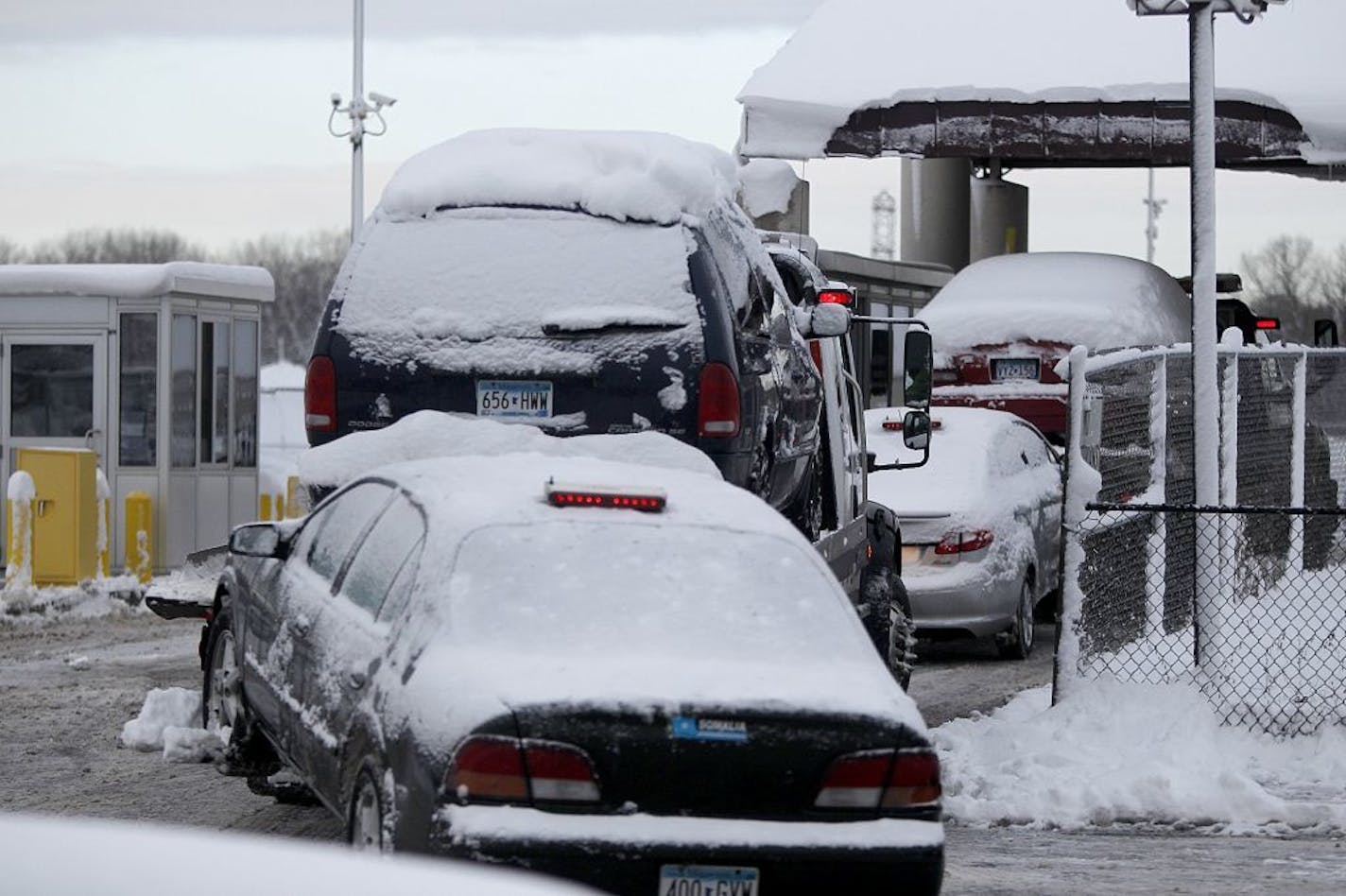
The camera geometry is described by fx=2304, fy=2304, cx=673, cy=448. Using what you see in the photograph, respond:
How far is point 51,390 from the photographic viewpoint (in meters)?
20.7

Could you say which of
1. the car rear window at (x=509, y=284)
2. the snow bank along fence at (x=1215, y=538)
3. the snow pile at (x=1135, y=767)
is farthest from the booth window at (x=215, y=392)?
the car rear window at (x=509, y=284)

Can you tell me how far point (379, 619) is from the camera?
22.1 ft

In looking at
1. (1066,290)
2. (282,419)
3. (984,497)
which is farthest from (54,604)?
(282,419)

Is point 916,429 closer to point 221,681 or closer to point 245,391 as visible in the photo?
point 221,681

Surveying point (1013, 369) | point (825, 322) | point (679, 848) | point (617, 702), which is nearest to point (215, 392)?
point (1013, 369)

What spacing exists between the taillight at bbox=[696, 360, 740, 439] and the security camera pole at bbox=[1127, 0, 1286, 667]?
3313mm

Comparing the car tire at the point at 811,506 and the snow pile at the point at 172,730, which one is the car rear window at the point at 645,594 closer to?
the car tire at the point at 811,506

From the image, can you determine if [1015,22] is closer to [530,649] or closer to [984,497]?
[984,497]

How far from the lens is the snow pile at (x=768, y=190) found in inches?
950

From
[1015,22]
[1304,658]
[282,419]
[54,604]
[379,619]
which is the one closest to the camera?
[379,619]

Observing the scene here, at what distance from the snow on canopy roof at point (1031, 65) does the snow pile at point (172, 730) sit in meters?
19.2

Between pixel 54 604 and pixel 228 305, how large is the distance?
4.05 meters

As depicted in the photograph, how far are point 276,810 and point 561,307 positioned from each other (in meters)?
2.27

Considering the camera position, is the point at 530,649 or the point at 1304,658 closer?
the point at 530,649
